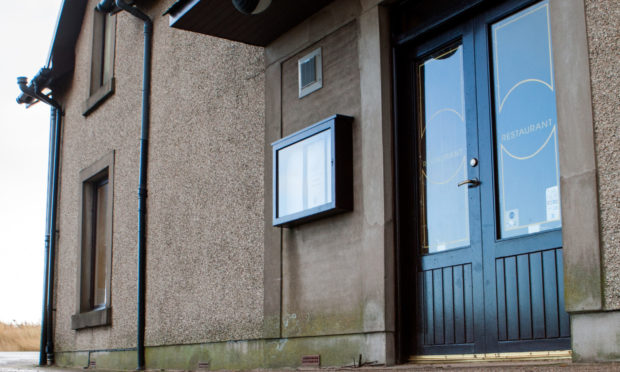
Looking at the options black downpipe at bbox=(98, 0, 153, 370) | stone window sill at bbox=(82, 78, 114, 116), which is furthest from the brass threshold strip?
stone window sill at bbox=(82, 78, 114, 116)

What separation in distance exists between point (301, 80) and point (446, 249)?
203 cm

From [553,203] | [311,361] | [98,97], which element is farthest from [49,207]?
[553,203]

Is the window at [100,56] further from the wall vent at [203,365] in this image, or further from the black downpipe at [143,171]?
the wall vent at [203,365]

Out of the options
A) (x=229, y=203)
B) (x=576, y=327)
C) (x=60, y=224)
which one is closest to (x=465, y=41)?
(x=576, y=327)

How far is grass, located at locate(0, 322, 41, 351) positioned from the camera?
17156 millimetres

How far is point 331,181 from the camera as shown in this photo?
555 centimetres

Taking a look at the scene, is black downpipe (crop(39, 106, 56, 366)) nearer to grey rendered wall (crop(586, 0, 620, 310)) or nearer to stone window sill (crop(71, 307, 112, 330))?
stone window sill (crop(71, 307, 112, 330))

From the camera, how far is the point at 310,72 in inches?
240

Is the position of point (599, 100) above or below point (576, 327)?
above

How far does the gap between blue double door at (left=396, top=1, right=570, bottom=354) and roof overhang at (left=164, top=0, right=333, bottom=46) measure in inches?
42.1

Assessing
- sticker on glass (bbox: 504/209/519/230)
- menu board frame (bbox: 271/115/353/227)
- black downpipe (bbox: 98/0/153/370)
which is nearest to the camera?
sticker on glass (bbox: 504/209/519/230)

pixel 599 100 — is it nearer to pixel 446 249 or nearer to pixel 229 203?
pixel 446 249

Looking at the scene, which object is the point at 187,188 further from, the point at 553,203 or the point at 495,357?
the point at 553,203

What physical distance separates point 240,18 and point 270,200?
1.52 m
